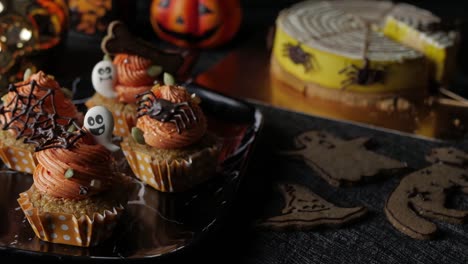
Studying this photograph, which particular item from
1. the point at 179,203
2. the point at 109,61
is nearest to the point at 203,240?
the point at 179,203

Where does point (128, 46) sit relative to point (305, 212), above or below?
above

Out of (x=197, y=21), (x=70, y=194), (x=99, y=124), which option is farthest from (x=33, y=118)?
(x=197, y=21)

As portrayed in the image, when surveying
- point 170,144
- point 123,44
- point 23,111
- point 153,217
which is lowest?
point 153,217

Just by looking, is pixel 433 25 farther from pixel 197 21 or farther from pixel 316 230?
pixel 316 230

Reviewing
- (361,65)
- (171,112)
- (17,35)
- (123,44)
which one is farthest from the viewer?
(361,65)

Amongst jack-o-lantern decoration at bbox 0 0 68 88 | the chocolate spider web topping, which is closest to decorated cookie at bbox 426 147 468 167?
the chocolate spider web topping

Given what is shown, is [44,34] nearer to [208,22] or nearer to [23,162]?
[208,22]

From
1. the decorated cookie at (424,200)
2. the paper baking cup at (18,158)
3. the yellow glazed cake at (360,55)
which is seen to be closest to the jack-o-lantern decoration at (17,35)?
the paper baking cup at (18,158)

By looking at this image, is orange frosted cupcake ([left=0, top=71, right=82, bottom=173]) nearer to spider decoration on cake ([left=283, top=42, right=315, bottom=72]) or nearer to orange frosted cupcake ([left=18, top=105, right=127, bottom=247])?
orange frosted cupcake ([left=18, top=105, right=127, bottom=247])
